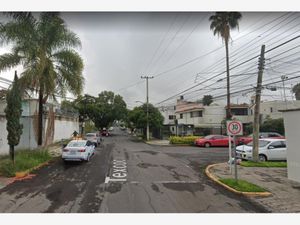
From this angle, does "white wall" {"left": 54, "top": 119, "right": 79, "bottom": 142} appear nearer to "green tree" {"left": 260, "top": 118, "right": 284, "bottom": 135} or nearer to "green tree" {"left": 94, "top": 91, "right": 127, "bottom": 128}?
"green tree" {"left": 94, "top": 91, "right": 127, "bottom": 128}

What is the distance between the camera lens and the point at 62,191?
807 centimetres

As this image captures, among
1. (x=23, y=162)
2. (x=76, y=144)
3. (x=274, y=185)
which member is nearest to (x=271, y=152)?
(x=274, y=185)

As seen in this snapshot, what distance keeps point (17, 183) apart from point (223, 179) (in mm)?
8135

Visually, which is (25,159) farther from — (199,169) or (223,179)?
(223,179)

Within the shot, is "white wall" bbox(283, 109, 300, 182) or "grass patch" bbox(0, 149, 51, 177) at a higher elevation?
"white wall" bbox(283, 109, 300, 182)

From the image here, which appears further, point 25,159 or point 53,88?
point 53,88

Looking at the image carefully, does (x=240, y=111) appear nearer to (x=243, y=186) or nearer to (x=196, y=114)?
(x=196, y=114)

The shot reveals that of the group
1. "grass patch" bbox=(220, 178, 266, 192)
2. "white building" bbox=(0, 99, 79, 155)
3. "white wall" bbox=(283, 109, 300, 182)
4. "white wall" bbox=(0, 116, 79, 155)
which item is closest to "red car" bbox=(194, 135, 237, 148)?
"white building" bbox=(0, 99, 79, 155)

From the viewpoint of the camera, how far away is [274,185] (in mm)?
9055

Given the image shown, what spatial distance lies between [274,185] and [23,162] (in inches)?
440

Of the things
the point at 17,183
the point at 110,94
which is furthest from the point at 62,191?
the point at 110,94

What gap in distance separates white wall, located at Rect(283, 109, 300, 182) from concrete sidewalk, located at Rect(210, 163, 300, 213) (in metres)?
0.48

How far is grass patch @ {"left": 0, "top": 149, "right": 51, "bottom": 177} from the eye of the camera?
34.0 ft

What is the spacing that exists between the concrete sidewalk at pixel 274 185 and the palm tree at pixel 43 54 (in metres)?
10.3
